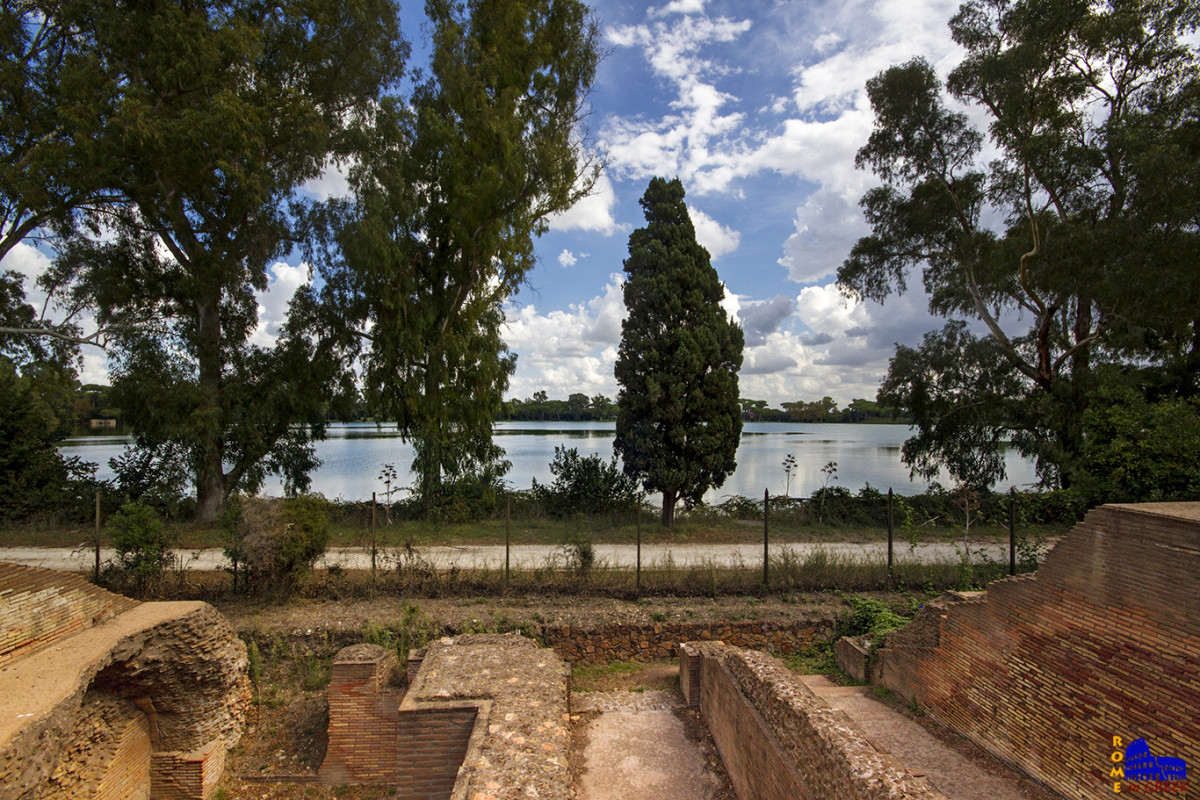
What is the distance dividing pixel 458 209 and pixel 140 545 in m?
10.8

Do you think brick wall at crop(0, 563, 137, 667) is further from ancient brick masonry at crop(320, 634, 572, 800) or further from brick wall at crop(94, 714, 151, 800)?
ancient brick masonry at crop(320, 634, 572, 800)

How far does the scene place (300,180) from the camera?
54.3 ft

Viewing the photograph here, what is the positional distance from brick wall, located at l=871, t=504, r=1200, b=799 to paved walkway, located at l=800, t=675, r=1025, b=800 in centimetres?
40

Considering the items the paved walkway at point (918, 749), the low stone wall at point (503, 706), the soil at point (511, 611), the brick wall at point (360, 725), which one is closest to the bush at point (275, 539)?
the soil at point (511, 611)

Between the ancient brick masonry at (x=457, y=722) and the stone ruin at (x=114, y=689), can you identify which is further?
the stone ruin at (x=114, y=689)

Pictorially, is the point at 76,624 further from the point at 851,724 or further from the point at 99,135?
the point at 99,135

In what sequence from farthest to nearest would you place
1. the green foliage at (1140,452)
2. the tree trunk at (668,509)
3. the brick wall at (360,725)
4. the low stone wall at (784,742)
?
1. the tree trunk at (668,509)
2. the green foliage at (1140,452)
3. the brick wall at (360,725)
4. the low stone wall at (784,742)

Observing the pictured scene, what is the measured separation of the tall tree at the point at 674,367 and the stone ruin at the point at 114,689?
10.3 m

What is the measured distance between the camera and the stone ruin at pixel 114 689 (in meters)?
5.09

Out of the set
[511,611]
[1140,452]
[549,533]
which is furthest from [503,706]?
[1140,452]

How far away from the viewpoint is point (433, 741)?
5621mm

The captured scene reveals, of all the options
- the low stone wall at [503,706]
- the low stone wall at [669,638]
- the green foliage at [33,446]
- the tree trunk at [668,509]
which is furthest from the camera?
the tree trunk at [668,509]

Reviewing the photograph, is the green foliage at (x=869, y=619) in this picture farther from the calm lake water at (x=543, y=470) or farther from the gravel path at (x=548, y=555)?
the calm lake water at (x=543, y=470)

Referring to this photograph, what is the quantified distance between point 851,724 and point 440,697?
3.87 metres
